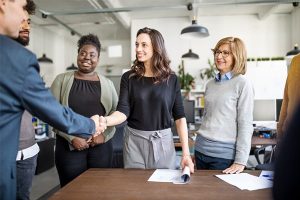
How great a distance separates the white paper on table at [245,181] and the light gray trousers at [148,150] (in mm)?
394

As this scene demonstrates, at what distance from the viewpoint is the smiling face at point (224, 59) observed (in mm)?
1897

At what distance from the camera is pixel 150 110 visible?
178 centimetres

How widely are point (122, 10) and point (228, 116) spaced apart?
4.52 meters

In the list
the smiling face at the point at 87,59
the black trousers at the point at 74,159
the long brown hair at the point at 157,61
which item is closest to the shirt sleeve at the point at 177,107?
the long brown hair at the point at 157,61

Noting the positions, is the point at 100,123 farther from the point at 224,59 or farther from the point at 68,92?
the point at 224,59

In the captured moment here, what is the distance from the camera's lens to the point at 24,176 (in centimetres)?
180

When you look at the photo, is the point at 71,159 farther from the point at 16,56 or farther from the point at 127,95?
the point at 16,56

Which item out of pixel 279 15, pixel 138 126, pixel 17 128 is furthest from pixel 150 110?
pixel 279 15

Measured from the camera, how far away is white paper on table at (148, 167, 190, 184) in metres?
Answer: 1.45

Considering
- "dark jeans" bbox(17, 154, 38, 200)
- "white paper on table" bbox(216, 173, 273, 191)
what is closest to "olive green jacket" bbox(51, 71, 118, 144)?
"dark jeans" bbox(17, 154, 38, 200)

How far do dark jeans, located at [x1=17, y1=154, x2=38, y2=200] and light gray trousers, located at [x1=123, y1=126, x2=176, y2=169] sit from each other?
643mm

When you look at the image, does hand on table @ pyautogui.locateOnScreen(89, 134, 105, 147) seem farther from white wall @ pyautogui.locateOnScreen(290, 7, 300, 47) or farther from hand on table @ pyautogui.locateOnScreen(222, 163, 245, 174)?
white wall @ pyautogui.locateOnScreen(290, 7, 300, 47)

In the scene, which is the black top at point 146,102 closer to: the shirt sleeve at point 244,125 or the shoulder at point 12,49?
the shirt sleeve at point 244,125

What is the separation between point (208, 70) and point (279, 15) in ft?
8.03
